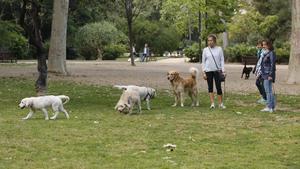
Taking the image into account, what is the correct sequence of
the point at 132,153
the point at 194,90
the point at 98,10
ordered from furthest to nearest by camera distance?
1. the point at 98,10
2. the point at 194,90
3. the point at 132,153

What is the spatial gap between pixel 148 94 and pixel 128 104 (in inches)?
38.0

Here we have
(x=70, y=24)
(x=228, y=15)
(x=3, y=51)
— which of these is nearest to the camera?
(x=228, y=15)

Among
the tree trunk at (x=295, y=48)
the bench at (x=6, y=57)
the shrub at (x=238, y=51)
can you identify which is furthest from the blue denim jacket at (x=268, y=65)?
the bench at (x=6, y=57)

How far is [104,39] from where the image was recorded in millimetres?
60750

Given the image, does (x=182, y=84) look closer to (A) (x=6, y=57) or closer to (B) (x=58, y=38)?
(B) (x=58, y=38)

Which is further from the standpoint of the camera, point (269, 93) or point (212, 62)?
point (212, 62)

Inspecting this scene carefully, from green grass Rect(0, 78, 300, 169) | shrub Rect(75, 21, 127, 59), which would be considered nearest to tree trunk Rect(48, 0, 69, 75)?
green grass Rect(0, 78, 300, 169)

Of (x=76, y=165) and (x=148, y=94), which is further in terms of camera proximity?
(x=148, y=94)

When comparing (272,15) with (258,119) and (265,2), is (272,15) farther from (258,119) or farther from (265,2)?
(258,119)

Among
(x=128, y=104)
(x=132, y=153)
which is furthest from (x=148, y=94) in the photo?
(x=132, y=153)

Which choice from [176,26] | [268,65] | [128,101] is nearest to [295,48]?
[268,65]

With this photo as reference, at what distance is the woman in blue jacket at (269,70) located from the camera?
14.1m

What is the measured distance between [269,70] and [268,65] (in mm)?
151

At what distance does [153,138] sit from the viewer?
9.84m
